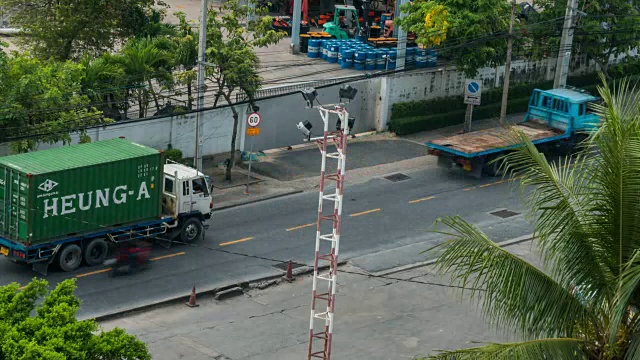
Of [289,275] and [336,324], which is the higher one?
[289,275]

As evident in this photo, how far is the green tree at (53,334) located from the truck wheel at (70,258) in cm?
1332

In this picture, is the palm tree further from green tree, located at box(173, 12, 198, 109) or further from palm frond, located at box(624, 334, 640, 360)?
green tree, located at box(173, 12, 198, 109)

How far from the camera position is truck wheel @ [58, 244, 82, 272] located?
30.5 meters

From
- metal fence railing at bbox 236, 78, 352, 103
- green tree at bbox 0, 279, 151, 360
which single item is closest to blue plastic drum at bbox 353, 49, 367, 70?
metal fence railing at bbox 236, 78, 352, 103

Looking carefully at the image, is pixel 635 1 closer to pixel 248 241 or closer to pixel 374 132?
pixel 374 132

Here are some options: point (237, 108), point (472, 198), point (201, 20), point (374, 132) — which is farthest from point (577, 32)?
point (201, 20)

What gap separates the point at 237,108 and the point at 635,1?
74.1 feet

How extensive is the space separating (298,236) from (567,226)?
22.2m

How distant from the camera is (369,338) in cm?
2828

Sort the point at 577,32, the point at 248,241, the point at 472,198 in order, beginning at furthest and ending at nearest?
the point at 577,32 → the point at 472,198 → the point at 248,241

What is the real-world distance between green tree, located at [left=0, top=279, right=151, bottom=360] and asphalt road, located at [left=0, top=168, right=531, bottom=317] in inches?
448

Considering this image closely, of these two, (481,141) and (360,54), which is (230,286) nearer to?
(481,141)

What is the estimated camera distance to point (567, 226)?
13.5 m

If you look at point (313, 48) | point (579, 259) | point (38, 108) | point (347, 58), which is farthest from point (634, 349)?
point (313, 48)
